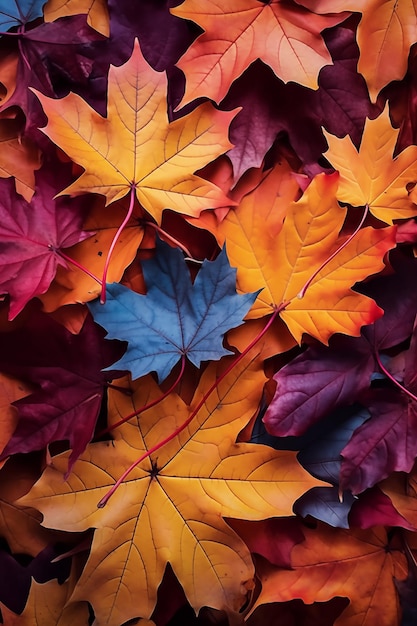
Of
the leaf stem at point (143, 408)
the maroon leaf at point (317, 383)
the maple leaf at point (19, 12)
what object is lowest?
the leaf stem at point (143, 408)

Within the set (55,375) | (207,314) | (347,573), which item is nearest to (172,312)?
(207,314)

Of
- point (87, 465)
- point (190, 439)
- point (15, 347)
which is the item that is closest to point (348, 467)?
point (190, 439)

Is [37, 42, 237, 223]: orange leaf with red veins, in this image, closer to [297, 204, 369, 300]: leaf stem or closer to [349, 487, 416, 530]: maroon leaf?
[297, 204, 369, 300]: leaf stem

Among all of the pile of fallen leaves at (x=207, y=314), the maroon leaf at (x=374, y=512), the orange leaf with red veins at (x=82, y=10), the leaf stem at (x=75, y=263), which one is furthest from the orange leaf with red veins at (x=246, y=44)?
the maroon leaf at (x=374, y=512)

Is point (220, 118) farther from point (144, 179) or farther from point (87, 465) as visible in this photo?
point (87, 465)

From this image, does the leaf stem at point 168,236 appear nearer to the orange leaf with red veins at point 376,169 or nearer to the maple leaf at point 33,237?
the maple leaf at point 33,237

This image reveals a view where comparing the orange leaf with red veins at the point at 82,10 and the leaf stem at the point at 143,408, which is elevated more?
the orange leaf with red veins at the point at 82,10

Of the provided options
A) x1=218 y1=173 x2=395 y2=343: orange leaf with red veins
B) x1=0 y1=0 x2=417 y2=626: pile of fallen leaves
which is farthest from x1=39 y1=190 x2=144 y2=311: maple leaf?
x1=218 y1=173 x2=395 y2=343: orange leaf with red veins
